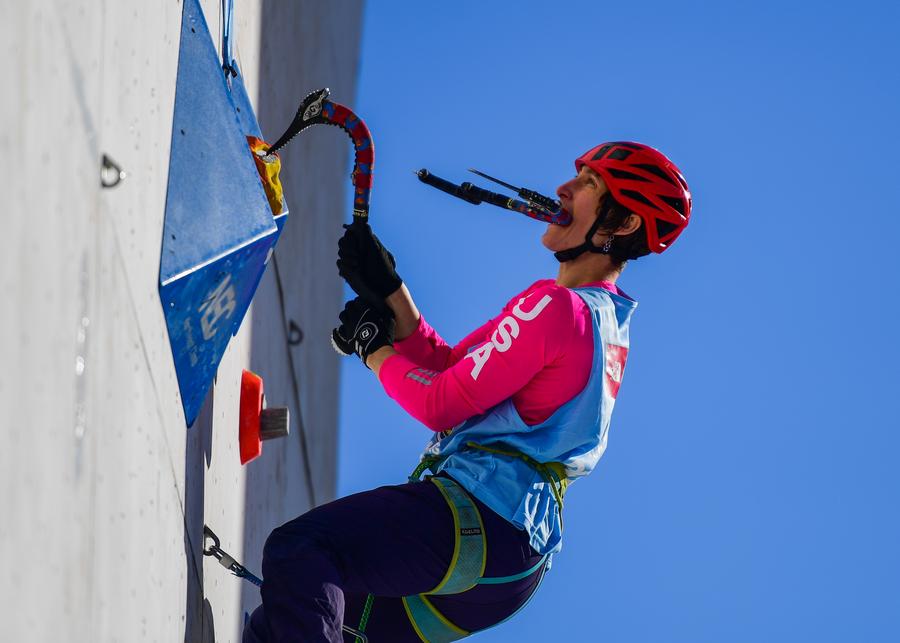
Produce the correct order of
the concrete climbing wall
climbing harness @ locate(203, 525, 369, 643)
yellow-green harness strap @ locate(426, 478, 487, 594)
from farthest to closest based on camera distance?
1. climbing harness @ locate(203, 525, 369, 643)
2. yellow-green harness strap @ locate(426, 478, 487, 594)
3. the concrete climbing wall

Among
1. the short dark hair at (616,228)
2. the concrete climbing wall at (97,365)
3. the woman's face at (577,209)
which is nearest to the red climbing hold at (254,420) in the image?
the concrete climbing wall at (97,365)

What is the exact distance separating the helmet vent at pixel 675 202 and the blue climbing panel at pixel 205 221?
1.00 meters

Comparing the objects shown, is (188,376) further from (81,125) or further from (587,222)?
(587,222)

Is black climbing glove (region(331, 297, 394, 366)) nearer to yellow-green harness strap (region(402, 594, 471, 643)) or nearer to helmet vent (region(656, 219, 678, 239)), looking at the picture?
yellow-green harness strap (region(402, 594, 471, 643))

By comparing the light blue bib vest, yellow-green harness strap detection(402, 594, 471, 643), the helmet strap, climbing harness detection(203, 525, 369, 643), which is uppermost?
the helmet strap

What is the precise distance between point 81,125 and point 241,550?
217 cm

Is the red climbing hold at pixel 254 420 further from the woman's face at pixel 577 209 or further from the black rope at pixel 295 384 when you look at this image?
the black rope at pixel 295 384

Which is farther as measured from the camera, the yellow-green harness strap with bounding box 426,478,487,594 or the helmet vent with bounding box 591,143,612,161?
the helmet vent with bounding box 591,143,612,161

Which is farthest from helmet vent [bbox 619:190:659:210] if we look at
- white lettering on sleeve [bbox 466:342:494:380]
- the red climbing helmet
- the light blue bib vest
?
white lettering on sleeve [bbox 466:342:494:380]

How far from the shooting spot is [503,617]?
2.71 metres

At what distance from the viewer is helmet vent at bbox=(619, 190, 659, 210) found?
294 cm

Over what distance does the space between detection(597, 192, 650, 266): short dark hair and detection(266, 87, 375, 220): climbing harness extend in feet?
1.96

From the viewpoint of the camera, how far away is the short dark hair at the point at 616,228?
9.59 ft

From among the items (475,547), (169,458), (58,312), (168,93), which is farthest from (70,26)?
(475,547)
